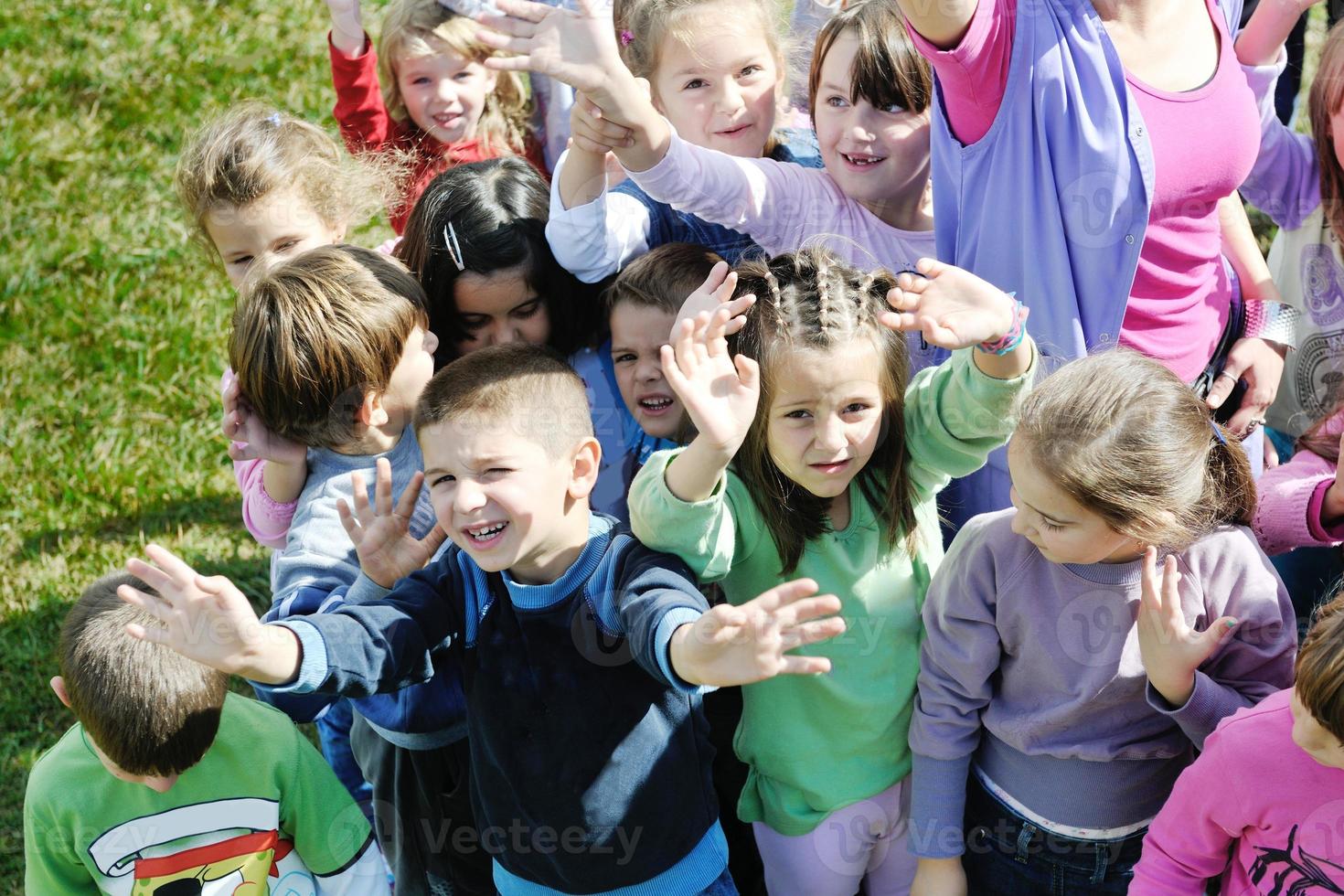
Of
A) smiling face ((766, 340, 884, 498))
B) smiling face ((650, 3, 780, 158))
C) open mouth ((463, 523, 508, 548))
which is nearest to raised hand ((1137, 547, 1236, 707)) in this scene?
smiling face ((766, 340, 884, 498))

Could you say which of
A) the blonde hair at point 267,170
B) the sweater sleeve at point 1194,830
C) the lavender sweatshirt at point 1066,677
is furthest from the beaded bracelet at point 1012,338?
the blonde hair at point 267,170

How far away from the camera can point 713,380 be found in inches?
77.2

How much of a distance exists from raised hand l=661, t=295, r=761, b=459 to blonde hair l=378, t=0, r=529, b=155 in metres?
1.85

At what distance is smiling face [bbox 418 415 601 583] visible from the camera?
6.62ft

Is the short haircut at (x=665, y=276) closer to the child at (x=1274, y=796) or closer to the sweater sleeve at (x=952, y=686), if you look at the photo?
the sweater sleeve at (x=952, y=686)

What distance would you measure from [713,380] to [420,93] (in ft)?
6.82

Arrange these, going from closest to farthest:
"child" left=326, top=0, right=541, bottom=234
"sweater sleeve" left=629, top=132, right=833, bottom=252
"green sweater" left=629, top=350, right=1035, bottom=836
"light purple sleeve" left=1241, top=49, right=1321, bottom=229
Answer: "green sweater" left=629, top=350, right=1035, bottom=836 → "sweater sleeve" left=629, top=132, right=833, bottom=252 → "light purple sleeve" left=1241, top=49, right=1321, bottom=229 → "child" left=326, top=0, right=541, bottom=234

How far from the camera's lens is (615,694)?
6.77 feet

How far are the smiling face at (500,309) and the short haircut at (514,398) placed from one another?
40 cm

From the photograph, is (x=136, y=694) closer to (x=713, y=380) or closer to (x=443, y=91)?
(x=713, y=380)

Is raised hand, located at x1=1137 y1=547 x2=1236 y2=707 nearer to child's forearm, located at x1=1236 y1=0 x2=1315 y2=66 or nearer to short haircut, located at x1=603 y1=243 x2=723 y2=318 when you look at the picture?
short haircut, located at x1=603 y1=243 x2=723 y2=318

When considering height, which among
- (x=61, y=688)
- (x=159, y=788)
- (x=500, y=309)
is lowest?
(x=159, y=788)

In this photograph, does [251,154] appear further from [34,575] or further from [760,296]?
[34,575]

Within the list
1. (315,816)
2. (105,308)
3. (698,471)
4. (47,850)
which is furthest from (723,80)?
(105,308)
